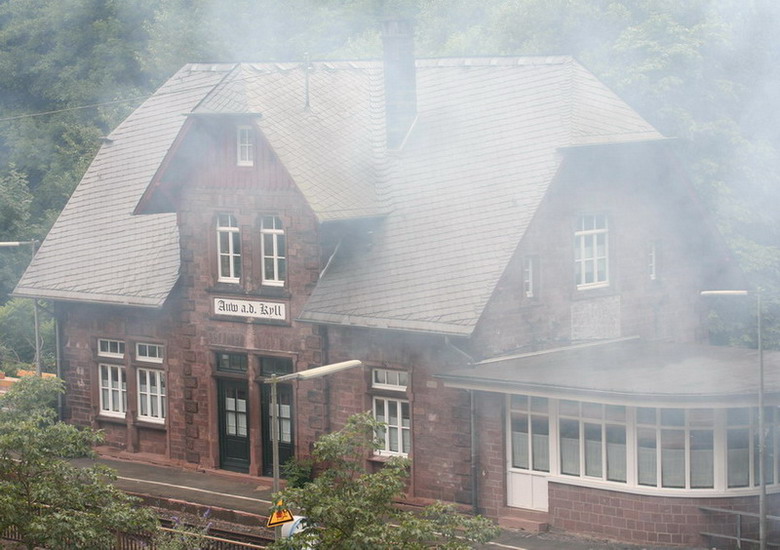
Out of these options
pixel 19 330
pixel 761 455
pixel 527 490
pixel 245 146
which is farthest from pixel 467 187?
pixel 19 330

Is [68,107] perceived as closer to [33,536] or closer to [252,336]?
[252,336]

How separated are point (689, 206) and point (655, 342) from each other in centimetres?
286

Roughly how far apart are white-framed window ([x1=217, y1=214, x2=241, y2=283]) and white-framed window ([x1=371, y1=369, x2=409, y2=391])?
11.1 feet

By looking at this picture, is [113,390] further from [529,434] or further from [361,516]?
[361,516]

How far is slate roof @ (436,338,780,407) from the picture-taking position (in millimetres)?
19500

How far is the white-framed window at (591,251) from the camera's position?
2405cm

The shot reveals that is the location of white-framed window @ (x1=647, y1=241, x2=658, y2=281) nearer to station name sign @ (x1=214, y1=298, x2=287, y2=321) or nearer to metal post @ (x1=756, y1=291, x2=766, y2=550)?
metal post @ (x1=756, y1=291, x2=766, y2=550)

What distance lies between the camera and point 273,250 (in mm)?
24484

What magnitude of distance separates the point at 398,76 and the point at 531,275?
4.91m

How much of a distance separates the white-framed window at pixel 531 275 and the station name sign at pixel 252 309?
4.24m

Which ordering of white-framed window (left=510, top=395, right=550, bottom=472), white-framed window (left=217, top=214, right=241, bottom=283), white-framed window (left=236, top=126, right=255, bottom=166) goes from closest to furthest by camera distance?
1. white-framed window (left=510, top=395, right=550, bottom=472)
2. white-framed window (left=236, top=126, right=255, bottom=166)
3. white-framed window (left=217, top=214, right=241, bottom=283)

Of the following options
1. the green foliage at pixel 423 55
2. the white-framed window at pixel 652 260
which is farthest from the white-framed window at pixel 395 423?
the green foliage at pixel 423 55

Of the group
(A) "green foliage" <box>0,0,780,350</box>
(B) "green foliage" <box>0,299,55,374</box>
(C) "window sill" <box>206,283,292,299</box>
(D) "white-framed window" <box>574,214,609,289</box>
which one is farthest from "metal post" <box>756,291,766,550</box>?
(B) "green foliage" <box>0,299,55,374</box>

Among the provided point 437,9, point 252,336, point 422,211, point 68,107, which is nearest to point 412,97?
point 422,211
